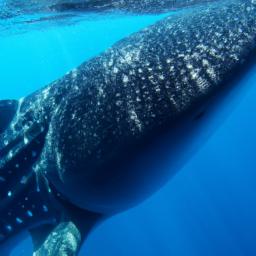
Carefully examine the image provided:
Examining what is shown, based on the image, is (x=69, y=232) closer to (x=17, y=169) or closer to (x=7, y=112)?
(x=17, y=169)

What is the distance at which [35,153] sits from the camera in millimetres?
4414

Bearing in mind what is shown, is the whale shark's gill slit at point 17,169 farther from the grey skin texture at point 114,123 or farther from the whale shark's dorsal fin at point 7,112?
the whale shark's dorsal fin at point 7,112

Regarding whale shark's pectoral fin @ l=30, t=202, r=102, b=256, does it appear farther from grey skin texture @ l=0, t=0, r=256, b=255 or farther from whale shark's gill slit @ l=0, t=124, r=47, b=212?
whale shark's gill slit @ l=0, t=124, r=47, b=212

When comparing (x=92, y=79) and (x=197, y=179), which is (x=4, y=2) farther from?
(x=197, y=179)

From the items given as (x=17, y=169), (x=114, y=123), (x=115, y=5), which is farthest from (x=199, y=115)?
(x=115, y=5)

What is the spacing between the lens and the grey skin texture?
2.98 metres

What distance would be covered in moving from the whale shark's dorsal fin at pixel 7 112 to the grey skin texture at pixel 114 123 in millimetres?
81

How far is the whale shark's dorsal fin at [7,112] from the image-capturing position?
4.96 m

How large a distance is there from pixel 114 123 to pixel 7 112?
220cm

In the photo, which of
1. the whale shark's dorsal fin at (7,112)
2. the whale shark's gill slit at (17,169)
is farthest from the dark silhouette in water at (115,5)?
the whale shark's gill slit at (17,169)

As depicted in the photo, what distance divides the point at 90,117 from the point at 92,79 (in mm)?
468

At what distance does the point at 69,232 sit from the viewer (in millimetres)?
4254

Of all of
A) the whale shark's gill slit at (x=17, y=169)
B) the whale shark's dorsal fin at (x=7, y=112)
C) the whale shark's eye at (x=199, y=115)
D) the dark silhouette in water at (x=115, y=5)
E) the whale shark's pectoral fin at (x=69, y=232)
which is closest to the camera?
the whale shark's eye at (x=199, y=115)

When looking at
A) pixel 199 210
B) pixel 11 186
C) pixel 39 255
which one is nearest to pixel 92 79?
pixel 11 186
